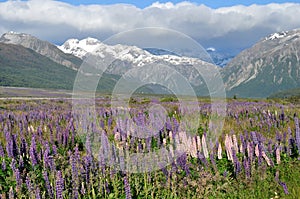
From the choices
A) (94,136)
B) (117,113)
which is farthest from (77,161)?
(117,113)

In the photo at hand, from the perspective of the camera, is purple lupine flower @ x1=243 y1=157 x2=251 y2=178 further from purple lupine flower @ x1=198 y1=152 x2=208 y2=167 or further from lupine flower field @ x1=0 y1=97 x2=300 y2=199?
purple lupine flower @ x1=198 y1=152 x2=208 y2=167

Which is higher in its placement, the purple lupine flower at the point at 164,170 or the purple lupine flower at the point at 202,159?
the purple lupine flower at the point at 202,159

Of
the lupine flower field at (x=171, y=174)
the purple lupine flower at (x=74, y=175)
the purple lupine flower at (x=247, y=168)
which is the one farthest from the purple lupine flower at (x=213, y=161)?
the purple lupine flower at (x=74, y=175)

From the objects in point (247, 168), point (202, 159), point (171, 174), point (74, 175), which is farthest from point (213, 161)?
point (74, 175)

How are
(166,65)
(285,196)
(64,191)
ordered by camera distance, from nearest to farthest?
1. (64,191)
2. (285,196)
3. (166,65)

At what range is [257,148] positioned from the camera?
21.7ft

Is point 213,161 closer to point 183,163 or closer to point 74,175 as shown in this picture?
point 183,163

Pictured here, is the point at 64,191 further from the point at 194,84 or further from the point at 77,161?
the point at 194,84

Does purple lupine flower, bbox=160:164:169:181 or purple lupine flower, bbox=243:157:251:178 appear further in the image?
purple lupine flower, bbox=243:157:251:178

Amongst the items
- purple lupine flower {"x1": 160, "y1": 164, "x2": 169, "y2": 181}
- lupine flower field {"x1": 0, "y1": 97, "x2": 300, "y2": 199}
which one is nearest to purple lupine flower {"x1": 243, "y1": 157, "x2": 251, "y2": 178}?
lupine flower field {"x1": 0, "y1": 97, "x2": 300, "y2": 199}

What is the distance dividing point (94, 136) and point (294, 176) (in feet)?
14.6

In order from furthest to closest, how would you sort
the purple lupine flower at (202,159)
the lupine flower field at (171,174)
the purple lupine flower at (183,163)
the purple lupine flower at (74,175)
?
the purple lupine flower at (202,159) → the purple lupine flower at (183,163) → the lupine flower field at (171,174) → the purple lupine flower at (74,175)

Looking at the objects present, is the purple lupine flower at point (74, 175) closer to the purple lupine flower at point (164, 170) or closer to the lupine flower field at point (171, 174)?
the lupine flower field at point (171, 174)

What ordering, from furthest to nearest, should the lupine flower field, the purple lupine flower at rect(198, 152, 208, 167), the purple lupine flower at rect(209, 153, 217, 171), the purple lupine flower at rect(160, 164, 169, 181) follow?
the purple lupine flower at rect(198, 152, 208, 167) → the purple lupine flower at rect(209, 153, 217, 171) → the purple lupine flower at rect(160, 164, 169, 181) → the lupine flower field
